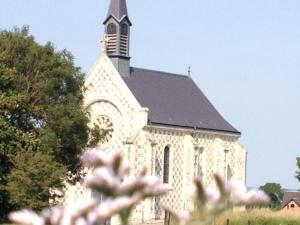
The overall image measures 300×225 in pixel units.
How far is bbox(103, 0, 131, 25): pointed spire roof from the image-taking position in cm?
6116

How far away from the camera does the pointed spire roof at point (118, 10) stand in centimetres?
6116

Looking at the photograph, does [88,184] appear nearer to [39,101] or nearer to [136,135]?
[39,101]

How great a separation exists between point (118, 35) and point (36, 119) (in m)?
21.3

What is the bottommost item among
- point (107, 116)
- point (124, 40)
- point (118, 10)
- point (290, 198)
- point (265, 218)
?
point (265, 218)

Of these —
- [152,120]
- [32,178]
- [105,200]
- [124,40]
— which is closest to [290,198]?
[152,120]

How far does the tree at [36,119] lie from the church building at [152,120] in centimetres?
1444

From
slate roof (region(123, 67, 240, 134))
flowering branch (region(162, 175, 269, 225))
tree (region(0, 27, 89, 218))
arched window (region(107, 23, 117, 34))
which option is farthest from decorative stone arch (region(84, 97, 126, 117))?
flowering branch (region(162, 175, 269, 225))

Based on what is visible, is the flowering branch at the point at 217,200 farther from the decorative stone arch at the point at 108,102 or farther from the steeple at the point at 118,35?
the steeple at the point at 118,35

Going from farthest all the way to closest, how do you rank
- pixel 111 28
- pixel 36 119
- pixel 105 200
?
pixel 111 28, pixel 36 119, pixel 105 200

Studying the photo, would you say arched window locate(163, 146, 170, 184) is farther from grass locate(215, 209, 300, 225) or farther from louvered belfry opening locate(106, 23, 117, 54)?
grass locate(215, 209, 300, 225)

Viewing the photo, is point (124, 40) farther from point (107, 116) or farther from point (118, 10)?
point (107, 116)

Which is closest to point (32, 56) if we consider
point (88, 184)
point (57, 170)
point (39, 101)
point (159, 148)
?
point (39, 101)

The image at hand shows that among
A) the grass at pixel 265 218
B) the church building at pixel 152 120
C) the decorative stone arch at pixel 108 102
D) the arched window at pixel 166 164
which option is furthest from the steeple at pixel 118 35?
the grass at pixel 265 218

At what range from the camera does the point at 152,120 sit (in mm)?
57562
